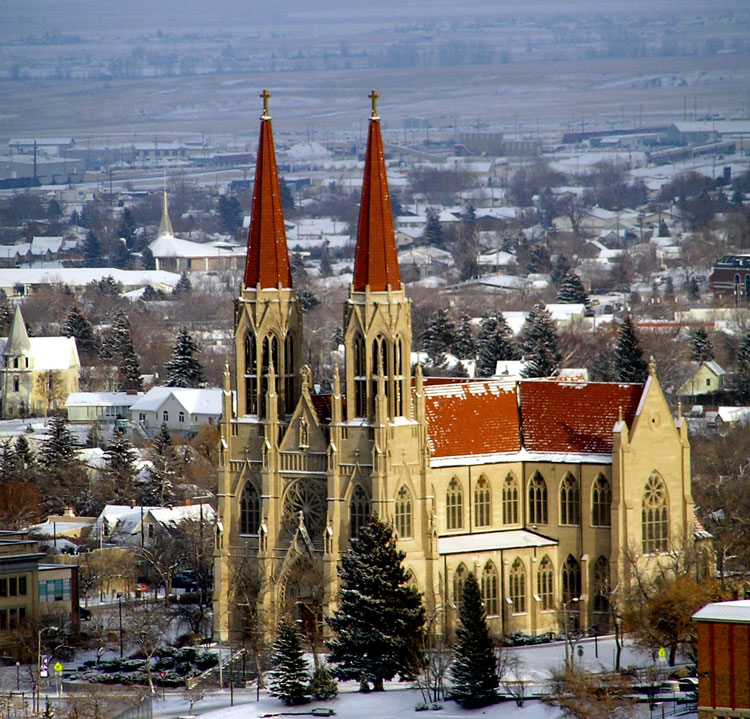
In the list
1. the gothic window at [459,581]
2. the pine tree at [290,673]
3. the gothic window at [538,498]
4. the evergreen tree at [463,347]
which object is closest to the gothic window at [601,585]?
the gothic window at [538,498]

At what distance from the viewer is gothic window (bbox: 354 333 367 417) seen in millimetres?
90000

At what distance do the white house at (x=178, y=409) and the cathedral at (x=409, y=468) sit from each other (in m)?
50.3

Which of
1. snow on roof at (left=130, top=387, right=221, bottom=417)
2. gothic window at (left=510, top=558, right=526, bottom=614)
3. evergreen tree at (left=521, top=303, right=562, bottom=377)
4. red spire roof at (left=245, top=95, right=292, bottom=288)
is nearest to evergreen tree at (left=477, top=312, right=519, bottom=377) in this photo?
evergreen tree at (left=521, top=303, right=562, bottom=377)

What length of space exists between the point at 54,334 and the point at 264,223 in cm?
10327

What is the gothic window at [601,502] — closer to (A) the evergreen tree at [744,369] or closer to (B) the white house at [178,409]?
(B) the white house at [178,409]

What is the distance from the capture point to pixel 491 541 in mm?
93250

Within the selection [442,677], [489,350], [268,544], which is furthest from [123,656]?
[489,350]

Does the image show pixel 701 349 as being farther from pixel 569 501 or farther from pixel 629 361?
pixel 569 501

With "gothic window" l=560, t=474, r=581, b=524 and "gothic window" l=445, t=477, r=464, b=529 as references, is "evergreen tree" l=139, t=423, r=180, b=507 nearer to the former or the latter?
"gothic window" l=445, t=477, r=464, b=529

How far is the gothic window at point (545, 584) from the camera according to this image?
9369 centimetres

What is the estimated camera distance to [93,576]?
103m

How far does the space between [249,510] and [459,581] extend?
288 inches

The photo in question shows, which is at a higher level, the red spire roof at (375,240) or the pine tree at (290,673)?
the red spire roof at (375,240)

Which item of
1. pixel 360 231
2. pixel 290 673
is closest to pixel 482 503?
pixel 360 231
